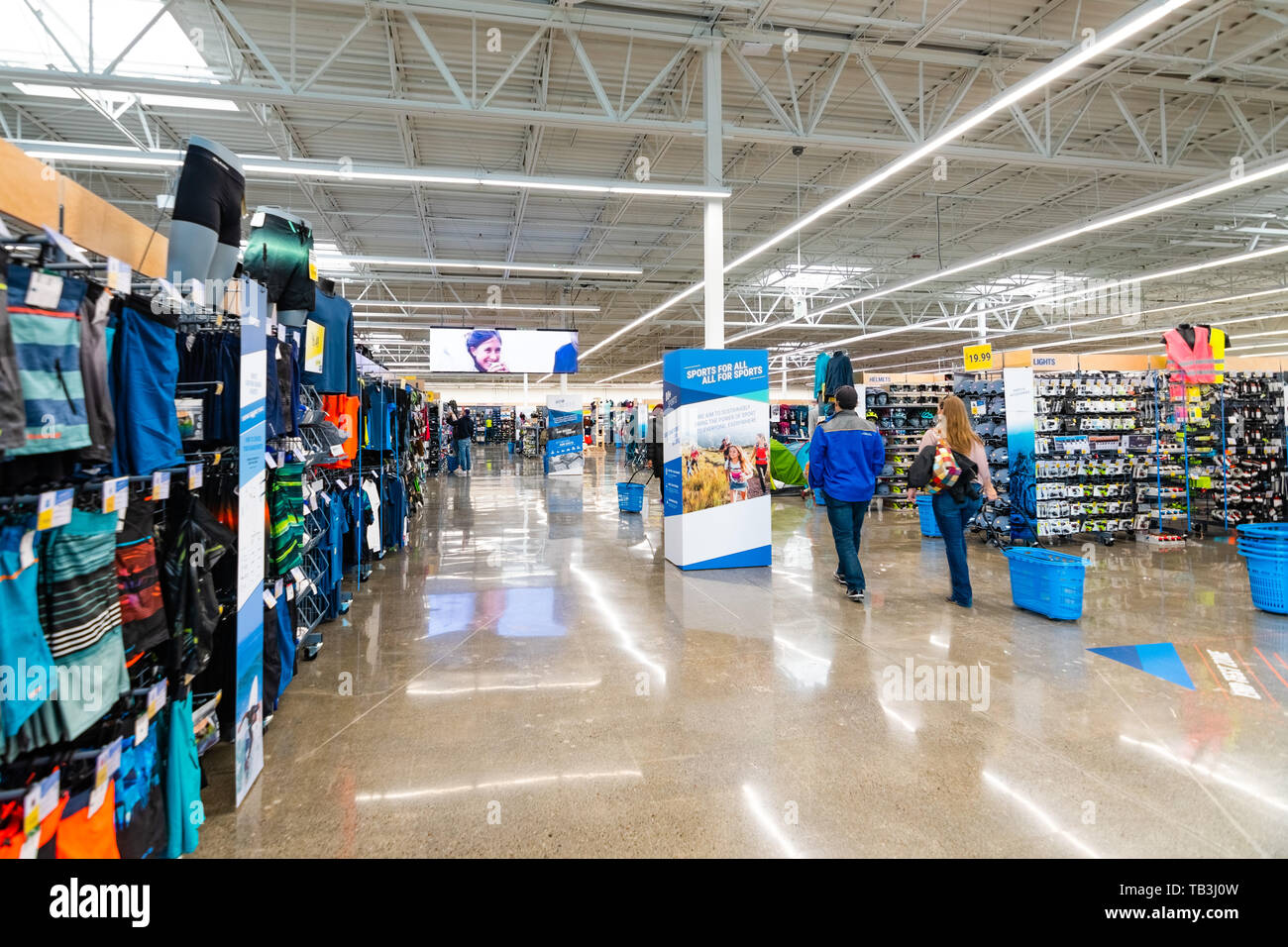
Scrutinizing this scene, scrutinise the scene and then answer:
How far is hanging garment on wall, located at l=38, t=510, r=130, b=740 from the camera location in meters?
1.57

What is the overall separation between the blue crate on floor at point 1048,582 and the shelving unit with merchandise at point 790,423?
10.5m

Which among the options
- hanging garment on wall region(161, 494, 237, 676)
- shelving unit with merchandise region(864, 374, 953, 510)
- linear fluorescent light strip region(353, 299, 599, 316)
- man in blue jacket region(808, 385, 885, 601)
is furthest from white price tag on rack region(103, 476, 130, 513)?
linear fluorescent light strip region(353, 299, 599, 316)

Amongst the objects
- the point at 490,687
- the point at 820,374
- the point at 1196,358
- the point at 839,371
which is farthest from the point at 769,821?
the point at 1196,358

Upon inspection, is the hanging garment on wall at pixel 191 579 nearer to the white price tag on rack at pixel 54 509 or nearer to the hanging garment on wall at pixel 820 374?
the white price tag on rack at pixel 54 509

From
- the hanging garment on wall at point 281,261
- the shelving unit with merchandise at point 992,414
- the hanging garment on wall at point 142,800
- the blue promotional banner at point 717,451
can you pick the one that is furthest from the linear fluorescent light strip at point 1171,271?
the hanging garment on wall at point 142,800

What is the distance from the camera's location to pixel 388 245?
1482 cm

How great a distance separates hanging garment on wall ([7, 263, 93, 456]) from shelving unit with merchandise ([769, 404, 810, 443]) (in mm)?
14376

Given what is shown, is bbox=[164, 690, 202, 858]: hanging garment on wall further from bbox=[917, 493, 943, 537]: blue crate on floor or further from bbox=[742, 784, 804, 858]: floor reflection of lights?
bbox=[917, 493, 943, 537]: blue crate on floor

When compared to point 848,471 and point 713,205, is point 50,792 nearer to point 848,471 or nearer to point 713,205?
point 848,471

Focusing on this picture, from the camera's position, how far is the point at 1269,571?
466 centimetres

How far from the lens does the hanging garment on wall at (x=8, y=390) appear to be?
139cm

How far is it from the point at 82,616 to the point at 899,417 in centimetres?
1232

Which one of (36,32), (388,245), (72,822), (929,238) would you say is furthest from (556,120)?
(929,238)
